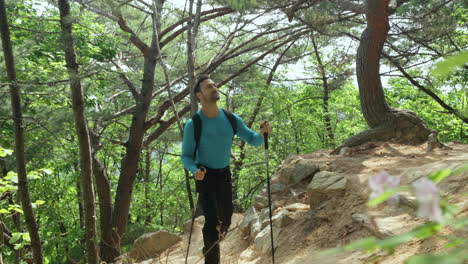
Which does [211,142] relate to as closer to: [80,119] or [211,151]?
[211,151]

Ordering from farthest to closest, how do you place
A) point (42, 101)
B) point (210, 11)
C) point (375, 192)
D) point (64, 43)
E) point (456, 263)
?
1. point (210, 11)
2. point (42, 101)
3. point (64, 43)
4. point (375, 192)
5. point (456, 263)

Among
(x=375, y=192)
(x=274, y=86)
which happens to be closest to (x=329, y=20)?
(x=274, y=86)

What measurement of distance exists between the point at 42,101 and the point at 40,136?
0.91 metres

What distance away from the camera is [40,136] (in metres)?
9.18

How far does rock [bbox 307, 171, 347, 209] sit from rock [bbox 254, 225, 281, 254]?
56 centimetres

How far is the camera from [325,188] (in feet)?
16.9

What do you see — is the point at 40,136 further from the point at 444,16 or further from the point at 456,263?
the point at 456,263

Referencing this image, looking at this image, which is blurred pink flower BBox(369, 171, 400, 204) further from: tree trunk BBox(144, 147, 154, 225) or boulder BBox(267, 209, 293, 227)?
tree trunk BBox(144, 147, 154, 225)

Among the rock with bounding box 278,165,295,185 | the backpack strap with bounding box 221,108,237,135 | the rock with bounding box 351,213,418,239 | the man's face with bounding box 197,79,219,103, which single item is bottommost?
the rock with bounding box 351,213,418,239

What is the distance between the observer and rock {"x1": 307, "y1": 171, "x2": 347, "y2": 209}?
509cm

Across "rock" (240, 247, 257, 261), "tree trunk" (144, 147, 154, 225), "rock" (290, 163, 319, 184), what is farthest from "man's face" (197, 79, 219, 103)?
"tree trunk" (144, 147, 154, 225)

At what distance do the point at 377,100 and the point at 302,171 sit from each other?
1785 mm

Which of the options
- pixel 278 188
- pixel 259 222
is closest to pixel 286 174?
pixel 278 188

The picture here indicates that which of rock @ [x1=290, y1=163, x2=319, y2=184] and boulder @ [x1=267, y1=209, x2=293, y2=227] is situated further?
rock @ [x1=290, y1=163, x2=319, y2=184]
